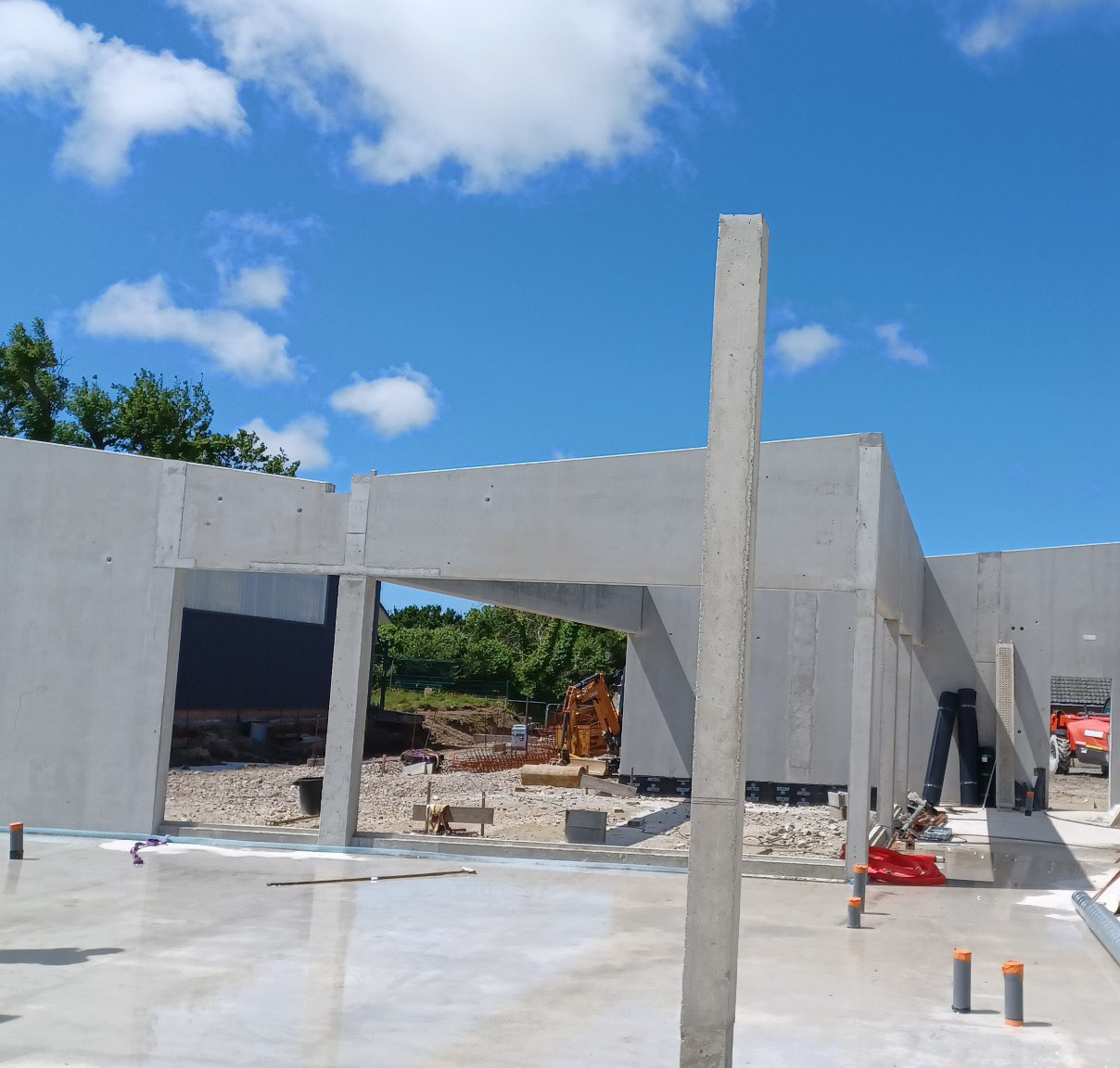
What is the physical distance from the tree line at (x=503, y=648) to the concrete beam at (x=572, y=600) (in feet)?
74.3

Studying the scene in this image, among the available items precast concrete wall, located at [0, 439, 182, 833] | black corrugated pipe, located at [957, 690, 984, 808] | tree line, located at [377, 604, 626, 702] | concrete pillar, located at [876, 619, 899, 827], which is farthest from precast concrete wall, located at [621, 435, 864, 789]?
tree line, located at [377, 604, 626, 702]

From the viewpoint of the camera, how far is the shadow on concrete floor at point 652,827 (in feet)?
61.8

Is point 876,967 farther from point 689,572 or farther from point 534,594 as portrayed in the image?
point 534,594

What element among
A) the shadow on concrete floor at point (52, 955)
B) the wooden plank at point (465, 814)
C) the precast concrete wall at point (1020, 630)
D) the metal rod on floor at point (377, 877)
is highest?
the precast concrete wall at point (1020, 630)

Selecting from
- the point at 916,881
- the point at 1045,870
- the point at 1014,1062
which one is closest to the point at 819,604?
the point at 1045,870

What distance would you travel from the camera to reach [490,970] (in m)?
9.35

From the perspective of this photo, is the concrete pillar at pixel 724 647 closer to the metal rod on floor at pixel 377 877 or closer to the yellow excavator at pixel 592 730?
the metal rod on floor at pixel 377 877

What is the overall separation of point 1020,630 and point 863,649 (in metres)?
11.9

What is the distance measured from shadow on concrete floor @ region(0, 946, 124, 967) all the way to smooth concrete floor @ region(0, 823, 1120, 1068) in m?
0.03

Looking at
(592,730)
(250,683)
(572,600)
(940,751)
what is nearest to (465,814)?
(572,600)

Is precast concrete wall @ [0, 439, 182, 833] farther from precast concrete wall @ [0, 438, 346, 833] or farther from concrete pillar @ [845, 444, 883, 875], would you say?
concrete pillar @ [845, 444, 883, 875]

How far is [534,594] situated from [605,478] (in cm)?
859

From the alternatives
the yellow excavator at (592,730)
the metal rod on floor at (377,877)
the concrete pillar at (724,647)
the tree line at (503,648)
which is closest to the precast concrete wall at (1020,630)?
the yellow excavator at (592,730)

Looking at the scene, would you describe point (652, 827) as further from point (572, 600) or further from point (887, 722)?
point (572, 600)
